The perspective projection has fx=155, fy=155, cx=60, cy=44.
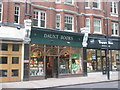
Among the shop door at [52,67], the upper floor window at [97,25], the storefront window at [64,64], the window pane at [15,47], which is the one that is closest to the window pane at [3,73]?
the window pane at [15,47]

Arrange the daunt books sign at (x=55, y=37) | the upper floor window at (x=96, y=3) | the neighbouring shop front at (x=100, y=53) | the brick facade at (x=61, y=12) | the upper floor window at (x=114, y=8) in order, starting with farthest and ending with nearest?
the upper floor window at (x=114, y=8) → the upper floor window at (x=96, y=3) → the neighbouring shop front at (x=100, y=53) → the daunt books sign at (x=55, y=37) → the brick facade at (x=61, y=12)

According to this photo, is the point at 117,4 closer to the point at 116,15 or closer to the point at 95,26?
the point at 116,15

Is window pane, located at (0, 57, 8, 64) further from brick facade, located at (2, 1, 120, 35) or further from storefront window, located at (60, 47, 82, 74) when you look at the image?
storefront window, located at (60, 47, 82, 74)

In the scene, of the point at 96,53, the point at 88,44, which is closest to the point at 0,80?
the point at 88,44

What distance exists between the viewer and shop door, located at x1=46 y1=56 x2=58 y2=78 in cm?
1569

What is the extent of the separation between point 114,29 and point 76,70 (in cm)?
821

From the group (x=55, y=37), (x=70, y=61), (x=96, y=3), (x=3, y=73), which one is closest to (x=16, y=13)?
(x=55, y=37)

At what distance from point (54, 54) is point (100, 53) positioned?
6337 millimetres

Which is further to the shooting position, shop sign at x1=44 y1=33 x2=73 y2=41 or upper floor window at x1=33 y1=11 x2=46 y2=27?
upper floor window at x1=33 y1=11 x2=46 y2=27

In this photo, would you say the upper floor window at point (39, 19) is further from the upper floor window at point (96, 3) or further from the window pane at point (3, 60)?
the upper floor window at point (96, 3)

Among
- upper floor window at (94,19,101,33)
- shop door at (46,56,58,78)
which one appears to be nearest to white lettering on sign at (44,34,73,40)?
shop door at (46,56,58,78)

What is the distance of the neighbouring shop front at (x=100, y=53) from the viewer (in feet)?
59.1

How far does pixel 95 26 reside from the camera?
19062 mm

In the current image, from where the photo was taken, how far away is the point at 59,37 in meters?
15.9
